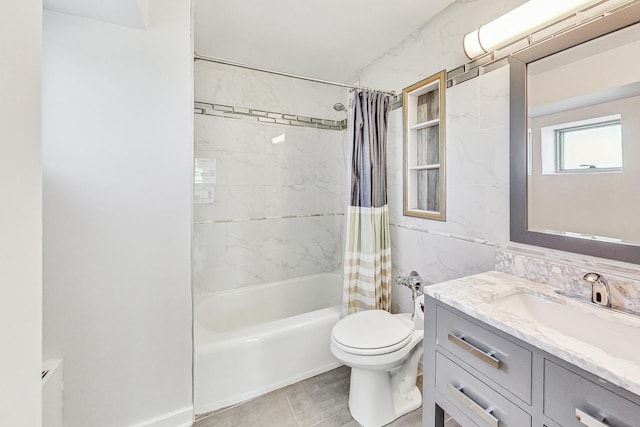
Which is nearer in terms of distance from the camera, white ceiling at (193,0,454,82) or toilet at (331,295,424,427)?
toilet at (331,295,424,427)

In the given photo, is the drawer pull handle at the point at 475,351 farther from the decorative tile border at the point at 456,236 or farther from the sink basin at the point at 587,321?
the decorative tile border at the point at 456,236

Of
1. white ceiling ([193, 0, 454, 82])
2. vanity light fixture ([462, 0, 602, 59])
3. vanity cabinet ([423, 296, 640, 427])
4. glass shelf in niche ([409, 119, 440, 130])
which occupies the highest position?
white ceiling ([193, 0, 454, 82])

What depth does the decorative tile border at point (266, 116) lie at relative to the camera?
2277 mm

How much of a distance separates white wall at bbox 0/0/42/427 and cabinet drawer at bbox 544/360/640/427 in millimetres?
1163

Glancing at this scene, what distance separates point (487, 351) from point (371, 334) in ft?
2.22

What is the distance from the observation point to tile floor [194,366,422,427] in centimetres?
148

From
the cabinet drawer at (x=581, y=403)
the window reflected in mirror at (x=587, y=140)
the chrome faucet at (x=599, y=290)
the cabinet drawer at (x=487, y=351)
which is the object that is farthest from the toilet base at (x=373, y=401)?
the window reflected in mirror at (x=587, y=140)

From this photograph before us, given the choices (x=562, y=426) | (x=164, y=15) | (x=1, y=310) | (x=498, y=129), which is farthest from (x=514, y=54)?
(x=1, y=310)

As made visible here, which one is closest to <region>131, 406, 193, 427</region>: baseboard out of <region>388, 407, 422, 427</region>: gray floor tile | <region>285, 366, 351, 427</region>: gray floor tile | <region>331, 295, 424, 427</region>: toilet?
<region>285, 366, 351, 427</region>: gray floor tile

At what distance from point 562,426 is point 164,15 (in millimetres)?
2257

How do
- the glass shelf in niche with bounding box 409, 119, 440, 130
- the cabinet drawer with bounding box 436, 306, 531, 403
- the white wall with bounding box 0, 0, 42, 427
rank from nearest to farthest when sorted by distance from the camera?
the white wall with bounding box 0, 0, 42, 427, the cabinet drawer with bounding box 436, 306, 531, 403, the glass shelf in niche with bounding box 409, 119, 440, 130

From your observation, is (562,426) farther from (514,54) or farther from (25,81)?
(514,54)

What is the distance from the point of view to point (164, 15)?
4.48 ft

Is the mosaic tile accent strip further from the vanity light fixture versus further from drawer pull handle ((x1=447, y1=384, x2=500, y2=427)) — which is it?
the vanity light fixture
